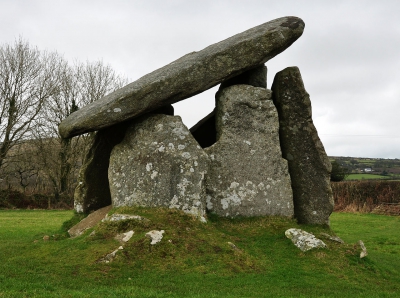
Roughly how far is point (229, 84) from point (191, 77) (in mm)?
2502

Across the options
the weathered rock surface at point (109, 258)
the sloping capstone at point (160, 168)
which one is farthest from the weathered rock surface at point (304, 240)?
the weathered rock surface at point (109, 258)

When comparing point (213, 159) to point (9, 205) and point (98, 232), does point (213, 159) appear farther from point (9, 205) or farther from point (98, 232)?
point (9, 205)

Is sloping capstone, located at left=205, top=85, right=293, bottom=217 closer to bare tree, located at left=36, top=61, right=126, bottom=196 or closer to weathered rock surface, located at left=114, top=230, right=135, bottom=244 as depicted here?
weathered rock surface, located at left=114, top=230, right=135, bottom=244

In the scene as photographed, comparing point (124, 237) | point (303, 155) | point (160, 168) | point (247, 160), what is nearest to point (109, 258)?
point (124, 237)

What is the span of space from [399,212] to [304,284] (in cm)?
2436

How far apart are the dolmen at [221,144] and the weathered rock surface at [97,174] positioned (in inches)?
1.2

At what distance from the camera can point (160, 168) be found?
33.4 feet

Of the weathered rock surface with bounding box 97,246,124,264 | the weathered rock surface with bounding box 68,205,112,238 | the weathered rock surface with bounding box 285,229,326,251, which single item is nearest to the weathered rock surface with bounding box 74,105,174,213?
the weathered rock surface with bounding box 68,205,112,238

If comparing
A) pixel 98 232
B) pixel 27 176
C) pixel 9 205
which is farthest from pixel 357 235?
pixel 27 176

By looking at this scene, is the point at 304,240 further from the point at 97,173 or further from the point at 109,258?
the point at 97,173

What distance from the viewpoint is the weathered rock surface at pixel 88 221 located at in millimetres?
10992

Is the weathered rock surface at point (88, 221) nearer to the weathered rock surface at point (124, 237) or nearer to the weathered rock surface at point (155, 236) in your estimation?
the weathered rock surface at point (124, 237)

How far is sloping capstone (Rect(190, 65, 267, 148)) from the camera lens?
12.3 m

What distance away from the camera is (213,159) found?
10.9 metres
